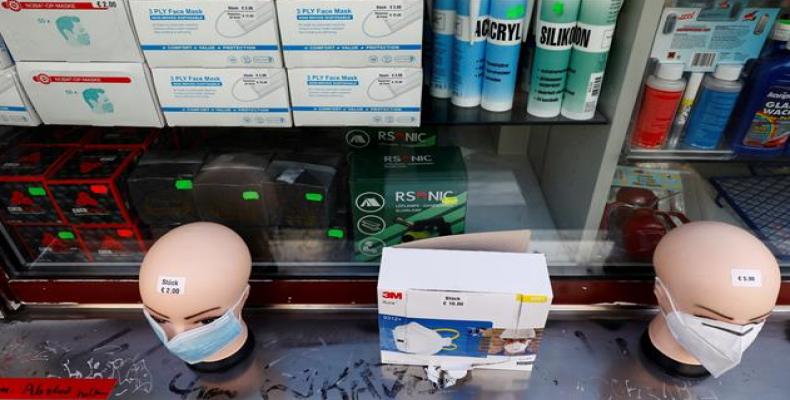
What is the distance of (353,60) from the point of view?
905 millimetres

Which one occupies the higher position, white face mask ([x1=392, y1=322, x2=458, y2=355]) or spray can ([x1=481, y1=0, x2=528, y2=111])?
spray can ([x1=481, y1=0, x2=528, y2=111])

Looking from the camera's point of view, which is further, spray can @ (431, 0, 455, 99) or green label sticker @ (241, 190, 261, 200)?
green label sticker @ (241, 190, 261, 200)

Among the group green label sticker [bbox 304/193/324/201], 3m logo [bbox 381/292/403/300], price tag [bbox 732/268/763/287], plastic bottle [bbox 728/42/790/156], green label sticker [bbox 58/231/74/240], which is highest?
plastic bottle [bbox 728/42/790/156]

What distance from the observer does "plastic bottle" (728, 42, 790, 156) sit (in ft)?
3.29

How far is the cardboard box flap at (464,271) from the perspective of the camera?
98 centimetres

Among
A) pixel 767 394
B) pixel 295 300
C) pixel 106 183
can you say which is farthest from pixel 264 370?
pixel 767 394

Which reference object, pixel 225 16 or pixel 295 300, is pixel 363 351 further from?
pixel 225 16

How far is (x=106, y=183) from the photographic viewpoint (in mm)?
1075

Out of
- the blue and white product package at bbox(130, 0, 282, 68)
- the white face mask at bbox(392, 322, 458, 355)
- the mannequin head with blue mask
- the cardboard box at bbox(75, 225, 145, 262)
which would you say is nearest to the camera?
the blue and white product package at bbox(130, 0, 282, 68)

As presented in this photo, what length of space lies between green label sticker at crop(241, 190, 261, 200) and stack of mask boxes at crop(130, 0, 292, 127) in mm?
187

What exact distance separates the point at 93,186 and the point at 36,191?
0.13 meters

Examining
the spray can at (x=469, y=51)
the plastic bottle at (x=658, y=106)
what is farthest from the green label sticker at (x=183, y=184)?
the plastic bottle at (x=658, y=106)

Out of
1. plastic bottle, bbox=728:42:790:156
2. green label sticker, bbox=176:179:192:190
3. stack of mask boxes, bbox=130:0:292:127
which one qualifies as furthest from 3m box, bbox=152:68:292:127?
plastic bottle, bbox=728:42:790:156

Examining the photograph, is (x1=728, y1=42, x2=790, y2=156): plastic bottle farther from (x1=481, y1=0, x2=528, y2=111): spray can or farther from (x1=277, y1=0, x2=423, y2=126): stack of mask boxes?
(x1=277, y1=0, x2=423, y2=126): stack of mask boxes
